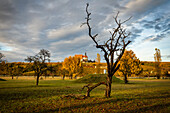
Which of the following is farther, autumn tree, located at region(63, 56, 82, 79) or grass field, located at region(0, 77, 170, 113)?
autumn tree, located at region(63, 56, 82, 79)

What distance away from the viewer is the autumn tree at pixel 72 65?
75812 millimetres

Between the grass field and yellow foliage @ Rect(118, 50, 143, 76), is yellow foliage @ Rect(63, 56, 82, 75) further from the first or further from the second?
the grass field

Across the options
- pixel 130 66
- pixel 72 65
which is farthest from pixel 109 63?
pixel 72 65

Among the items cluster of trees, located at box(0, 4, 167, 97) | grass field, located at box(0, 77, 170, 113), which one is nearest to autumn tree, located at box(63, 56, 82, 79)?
cluster of trees, located at box(0, 4, 167, 97)

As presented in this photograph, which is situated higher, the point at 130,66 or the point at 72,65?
the point at 72,65

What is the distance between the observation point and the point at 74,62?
77562 mm

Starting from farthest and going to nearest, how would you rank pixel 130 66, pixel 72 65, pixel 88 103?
1. pixel 72 65
2. pixel 130 66
3. pixel 88 103

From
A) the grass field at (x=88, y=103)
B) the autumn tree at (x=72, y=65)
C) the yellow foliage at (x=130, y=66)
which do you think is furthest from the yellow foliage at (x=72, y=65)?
the grass field at (x=88, y=103)

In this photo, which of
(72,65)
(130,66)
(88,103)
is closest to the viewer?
(88,103)

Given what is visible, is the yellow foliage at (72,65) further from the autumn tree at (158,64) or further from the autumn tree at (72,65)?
the autumn tree at (158,64)

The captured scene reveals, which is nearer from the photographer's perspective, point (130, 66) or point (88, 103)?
point (88, 103)

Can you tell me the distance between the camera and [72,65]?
252 feet

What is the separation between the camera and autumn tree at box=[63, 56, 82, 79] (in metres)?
75.8

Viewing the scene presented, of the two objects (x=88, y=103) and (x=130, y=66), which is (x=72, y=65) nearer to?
(x=130, y=66)
